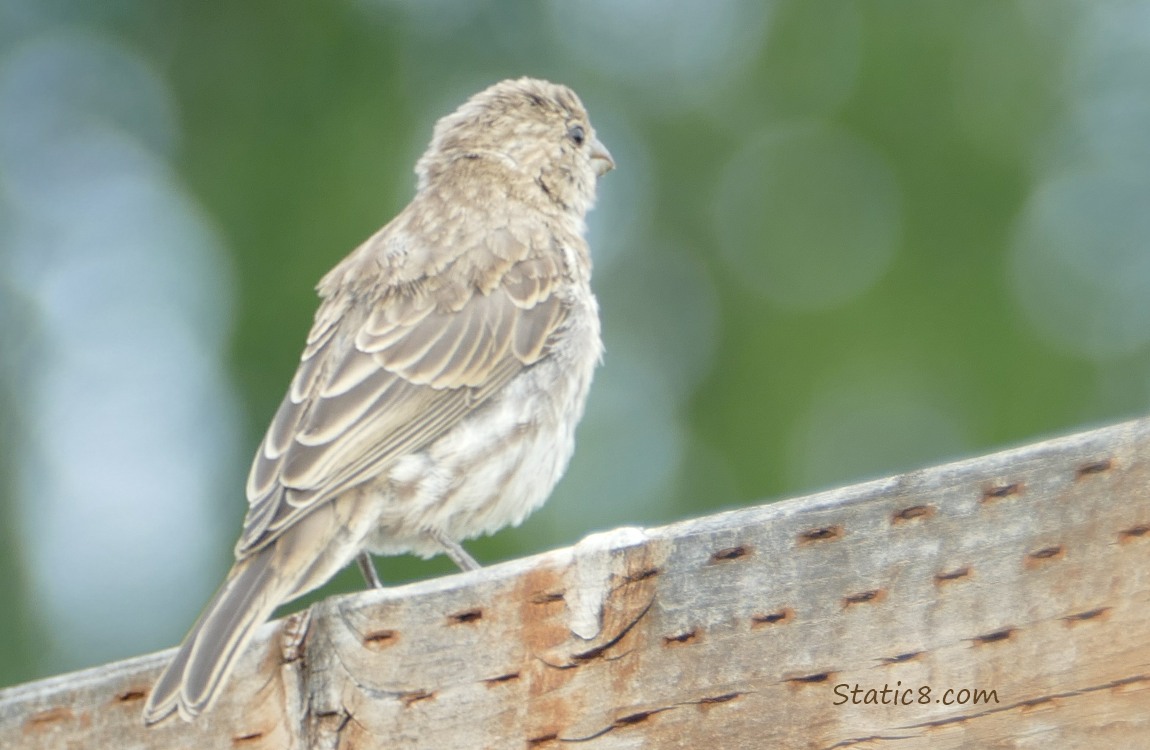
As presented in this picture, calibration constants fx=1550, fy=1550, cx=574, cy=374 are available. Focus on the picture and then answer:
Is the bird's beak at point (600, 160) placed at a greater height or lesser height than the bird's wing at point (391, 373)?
greater

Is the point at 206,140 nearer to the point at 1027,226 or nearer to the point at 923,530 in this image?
the point at 1027,226

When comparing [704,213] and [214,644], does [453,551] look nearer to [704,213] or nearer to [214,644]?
[214,644]

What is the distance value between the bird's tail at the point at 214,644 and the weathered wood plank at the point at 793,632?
7 centimetres

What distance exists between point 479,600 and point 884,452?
7275 mm

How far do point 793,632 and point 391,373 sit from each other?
7.19ft

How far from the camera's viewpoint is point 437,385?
14.0 feet

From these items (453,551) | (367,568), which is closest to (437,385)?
(453,551)

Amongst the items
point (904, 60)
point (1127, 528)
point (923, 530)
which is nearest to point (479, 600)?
point (923, 530)

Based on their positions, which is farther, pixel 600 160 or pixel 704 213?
pixel 704 213

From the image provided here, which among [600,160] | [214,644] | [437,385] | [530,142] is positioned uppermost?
[600,160]

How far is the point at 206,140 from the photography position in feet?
34.2

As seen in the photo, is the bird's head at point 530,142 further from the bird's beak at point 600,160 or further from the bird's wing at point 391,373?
the bird's wing at point 391,373

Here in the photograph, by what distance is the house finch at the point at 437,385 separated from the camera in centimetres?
366

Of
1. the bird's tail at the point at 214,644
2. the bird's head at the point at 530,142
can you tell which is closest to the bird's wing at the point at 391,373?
the bird's tail at the point at 214,644
